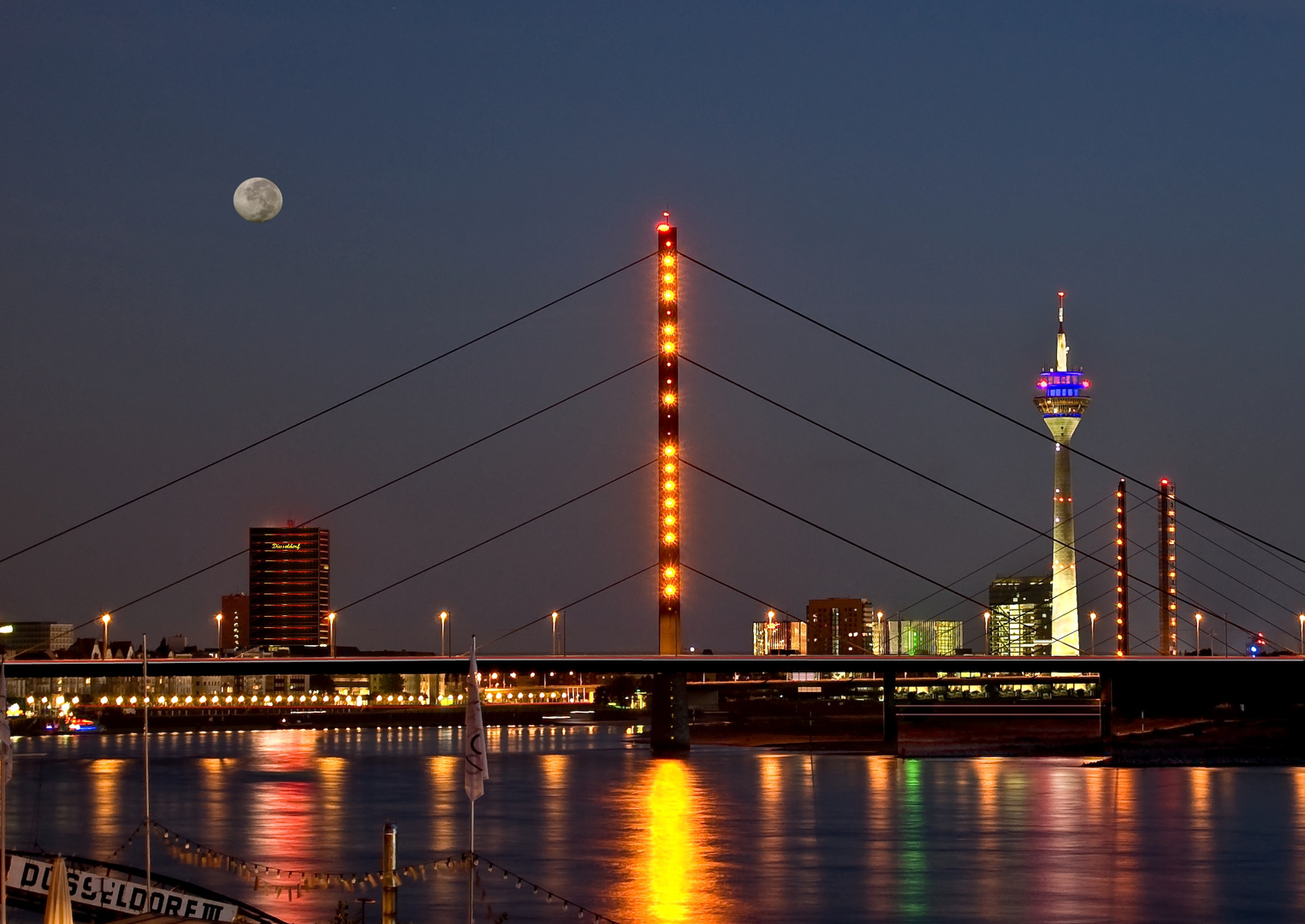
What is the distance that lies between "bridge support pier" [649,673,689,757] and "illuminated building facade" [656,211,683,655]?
14.6 m

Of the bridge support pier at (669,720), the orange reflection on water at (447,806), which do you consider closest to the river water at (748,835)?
the orange reflection on water at (447,806)

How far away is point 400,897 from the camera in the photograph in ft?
138

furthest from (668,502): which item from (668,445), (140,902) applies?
(140,902)

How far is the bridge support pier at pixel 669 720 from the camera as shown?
4321 inches

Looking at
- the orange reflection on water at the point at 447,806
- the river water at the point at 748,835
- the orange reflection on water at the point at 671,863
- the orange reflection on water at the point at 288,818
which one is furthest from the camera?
the orange reflection on water at the point at 447,806

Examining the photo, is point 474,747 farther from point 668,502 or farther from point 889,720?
point 889,720

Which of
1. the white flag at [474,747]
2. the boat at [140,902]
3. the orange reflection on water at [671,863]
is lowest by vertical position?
the orange reflection on water at [671,863]

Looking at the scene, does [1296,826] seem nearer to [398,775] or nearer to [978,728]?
[398,775]

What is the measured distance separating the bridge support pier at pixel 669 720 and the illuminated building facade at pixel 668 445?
47.9 feet

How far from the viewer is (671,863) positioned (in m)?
49.9

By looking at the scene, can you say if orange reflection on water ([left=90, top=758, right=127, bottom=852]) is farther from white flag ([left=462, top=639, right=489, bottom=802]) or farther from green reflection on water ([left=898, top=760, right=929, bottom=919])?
white flag ([left=462, top=639, right=489, bottom=802])

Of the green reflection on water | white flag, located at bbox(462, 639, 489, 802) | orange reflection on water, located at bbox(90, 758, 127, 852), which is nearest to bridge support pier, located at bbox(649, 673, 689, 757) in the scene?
the green reflection on water

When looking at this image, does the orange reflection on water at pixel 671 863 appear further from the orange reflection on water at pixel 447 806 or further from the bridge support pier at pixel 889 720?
the bridge support pier at pixel 889 720

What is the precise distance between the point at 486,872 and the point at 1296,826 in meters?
28.7
